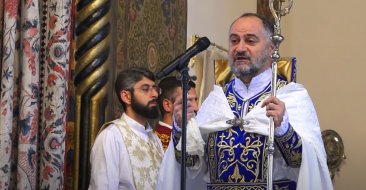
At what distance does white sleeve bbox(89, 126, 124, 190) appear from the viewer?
133 inches

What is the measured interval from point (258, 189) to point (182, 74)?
0.72 metres

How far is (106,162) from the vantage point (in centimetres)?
342

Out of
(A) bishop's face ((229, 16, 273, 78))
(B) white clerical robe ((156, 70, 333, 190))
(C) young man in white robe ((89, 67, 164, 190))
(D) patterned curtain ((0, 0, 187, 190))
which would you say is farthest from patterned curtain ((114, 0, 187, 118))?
(A) bishop's face ((229, 16, 273, 78))

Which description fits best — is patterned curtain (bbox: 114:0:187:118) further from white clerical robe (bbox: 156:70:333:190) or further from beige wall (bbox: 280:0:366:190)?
beige wall (bbox: 280:0:366:190)

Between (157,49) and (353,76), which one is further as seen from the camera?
(353,76)

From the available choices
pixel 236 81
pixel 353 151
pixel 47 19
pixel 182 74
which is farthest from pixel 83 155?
pixel 353 151

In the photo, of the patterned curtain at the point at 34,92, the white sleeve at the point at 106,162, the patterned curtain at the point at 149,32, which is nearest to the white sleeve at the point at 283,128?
the white sleeve at the point at 106,162

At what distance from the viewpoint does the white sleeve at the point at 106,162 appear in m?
3.37

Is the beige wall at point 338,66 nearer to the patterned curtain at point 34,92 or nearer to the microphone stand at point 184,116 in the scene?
the patterned curtain at point 34,92

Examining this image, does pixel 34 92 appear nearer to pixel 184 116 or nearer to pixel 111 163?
pixel 111 163

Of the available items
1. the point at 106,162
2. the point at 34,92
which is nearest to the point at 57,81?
the point at 34,92

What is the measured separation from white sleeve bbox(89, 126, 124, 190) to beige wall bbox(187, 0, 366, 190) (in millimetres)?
2501

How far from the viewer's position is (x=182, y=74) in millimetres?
2479

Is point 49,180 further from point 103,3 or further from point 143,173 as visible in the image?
point 103,3
